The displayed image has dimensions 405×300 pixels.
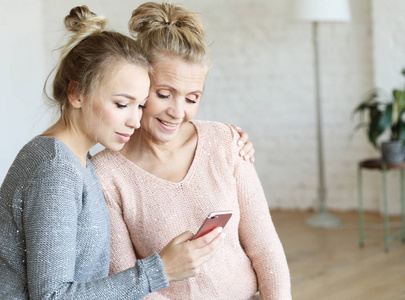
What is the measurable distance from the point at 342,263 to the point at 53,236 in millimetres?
3301

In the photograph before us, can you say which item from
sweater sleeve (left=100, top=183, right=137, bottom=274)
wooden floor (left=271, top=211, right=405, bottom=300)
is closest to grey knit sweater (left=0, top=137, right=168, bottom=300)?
sweater sleeve (left=100, top=183, right=137, bottom=274)

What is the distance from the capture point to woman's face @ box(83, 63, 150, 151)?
150 centimetres

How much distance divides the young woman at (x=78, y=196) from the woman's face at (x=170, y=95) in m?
0.19

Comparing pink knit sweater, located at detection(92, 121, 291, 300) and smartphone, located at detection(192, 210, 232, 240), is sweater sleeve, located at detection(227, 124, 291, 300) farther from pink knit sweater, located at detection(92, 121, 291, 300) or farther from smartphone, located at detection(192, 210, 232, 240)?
smartphone, located at detection(192, 210, 232, 240)

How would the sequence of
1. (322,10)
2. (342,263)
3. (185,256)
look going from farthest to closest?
(322,10) → (342,263) → (185,256)

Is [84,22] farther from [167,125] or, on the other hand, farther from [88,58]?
[167,125]

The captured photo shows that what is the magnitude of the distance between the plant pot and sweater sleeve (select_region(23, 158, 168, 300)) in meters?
3.57

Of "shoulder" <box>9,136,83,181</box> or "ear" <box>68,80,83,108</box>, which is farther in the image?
"ear" <box>68,80,83,108</box>

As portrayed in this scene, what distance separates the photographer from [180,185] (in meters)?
1.83

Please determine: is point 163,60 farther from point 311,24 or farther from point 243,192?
point 311,24

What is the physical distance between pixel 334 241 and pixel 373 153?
106 centimetres

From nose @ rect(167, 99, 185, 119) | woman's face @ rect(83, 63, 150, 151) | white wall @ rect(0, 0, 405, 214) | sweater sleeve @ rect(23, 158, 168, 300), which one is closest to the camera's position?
sweater sleeve @ rect(23, 158, 168, 300)

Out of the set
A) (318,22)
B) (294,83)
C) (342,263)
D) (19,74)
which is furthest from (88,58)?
(294,83)

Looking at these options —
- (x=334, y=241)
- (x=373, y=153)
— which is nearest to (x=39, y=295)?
(x=334, y=241)
